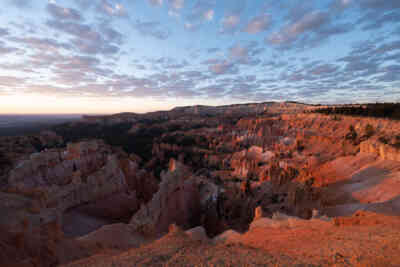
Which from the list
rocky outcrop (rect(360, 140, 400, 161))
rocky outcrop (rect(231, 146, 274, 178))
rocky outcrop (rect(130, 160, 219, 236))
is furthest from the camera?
rocky outcrop (rect(231, 146, 274, 178))

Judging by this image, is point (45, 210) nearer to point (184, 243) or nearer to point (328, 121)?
point (184, 243)

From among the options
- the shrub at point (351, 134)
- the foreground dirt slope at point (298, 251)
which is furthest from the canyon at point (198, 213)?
the shrub at point (351, 134)

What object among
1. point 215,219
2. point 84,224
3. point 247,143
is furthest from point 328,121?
point 84,224

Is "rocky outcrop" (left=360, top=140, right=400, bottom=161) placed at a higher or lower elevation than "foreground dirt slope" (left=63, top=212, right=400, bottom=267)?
lower

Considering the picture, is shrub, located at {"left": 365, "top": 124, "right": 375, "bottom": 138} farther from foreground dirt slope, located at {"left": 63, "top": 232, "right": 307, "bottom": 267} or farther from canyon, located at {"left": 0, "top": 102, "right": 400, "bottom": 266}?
foreground dirt slope, located at {"left": 63, "top": 232, "right": 307, "bottom": 267}

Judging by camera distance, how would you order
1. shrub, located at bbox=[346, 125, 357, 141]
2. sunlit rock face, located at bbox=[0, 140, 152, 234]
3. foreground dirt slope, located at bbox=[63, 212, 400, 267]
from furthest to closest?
shrub, located at bbox=[346, 125, 357, 141] → sunlit rock face, located at bbox=[0, 140, 152, 234] → foreground dirt slope, located at bbox=[63, 212, 400, 267]

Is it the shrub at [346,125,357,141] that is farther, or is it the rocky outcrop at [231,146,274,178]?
the shrub at [346,125,357,141]

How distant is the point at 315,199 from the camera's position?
12039 mm

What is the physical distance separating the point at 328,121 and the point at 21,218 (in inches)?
1918

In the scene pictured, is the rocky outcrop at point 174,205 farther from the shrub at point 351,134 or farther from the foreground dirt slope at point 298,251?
the shrub at point 351,134

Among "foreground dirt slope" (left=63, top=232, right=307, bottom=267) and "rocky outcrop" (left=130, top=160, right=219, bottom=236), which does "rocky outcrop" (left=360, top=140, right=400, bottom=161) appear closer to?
"rocky outcrop" (left=130, top=160, right=219, bottom=236)

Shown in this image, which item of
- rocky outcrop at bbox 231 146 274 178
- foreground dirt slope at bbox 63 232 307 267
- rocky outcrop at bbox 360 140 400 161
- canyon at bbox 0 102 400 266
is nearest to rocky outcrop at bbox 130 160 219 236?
canyon at bbox 0 102 400 266

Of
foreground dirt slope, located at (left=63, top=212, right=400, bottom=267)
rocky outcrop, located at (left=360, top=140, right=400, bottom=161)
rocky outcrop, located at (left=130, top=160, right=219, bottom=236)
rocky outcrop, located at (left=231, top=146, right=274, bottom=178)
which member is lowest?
rocky outcrop, located at (left=231, top=146, right=274, bottom=178)

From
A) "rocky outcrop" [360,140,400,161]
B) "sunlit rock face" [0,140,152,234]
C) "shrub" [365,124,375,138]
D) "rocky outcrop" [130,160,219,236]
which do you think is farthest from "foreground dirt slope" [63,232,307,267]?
"shrub" [365,124,375,138]
